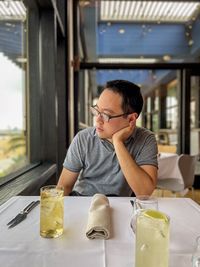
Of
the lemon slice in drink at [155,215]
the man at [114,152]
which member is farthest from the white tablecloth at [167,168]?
the lemon slice in drink at [155,215]

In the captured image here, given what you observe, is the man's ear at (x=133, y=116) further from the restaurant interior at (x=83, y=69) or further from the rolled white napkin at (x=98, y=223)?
the restaurant interior at (x=83, y=69)

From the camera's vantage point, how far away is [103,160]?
5.01 ft

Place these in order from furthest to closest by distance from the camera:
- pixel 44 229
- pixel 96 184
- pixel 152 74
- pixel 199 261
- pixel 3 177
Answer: pixel 152 74 → pixel 3 177 → pixel 96 184 → pixel 44 229 → pixel 199 261

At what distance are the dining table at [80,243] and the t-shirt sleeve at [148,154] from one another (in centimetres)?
40

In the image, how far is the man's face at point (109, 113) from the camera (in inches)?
56.2

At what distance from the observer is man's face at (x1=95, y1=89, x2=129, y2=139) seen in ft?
4.68

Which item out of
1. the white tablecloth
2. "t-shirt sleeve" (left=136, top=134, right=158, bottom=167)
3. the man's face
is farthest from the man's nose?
the white tablecloth

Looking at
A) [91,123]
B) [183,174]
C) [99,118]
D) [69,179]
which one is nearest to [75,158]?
[69,179]

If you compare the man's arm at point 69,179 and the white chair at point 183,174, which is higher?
the man's arm at point 69,179

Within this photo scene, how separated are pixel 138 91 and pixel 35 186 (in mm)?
A: 953

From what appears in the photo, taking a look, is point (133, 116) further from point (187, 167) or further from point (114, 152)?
point (187, 167)

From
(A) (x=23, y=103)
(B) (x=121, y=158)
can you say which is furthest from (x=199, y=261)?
(A) (x=23, y=103)

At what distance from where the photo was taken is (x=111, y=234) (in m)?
0.87

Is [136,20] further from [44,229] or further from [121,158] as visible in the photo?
[44,229]
